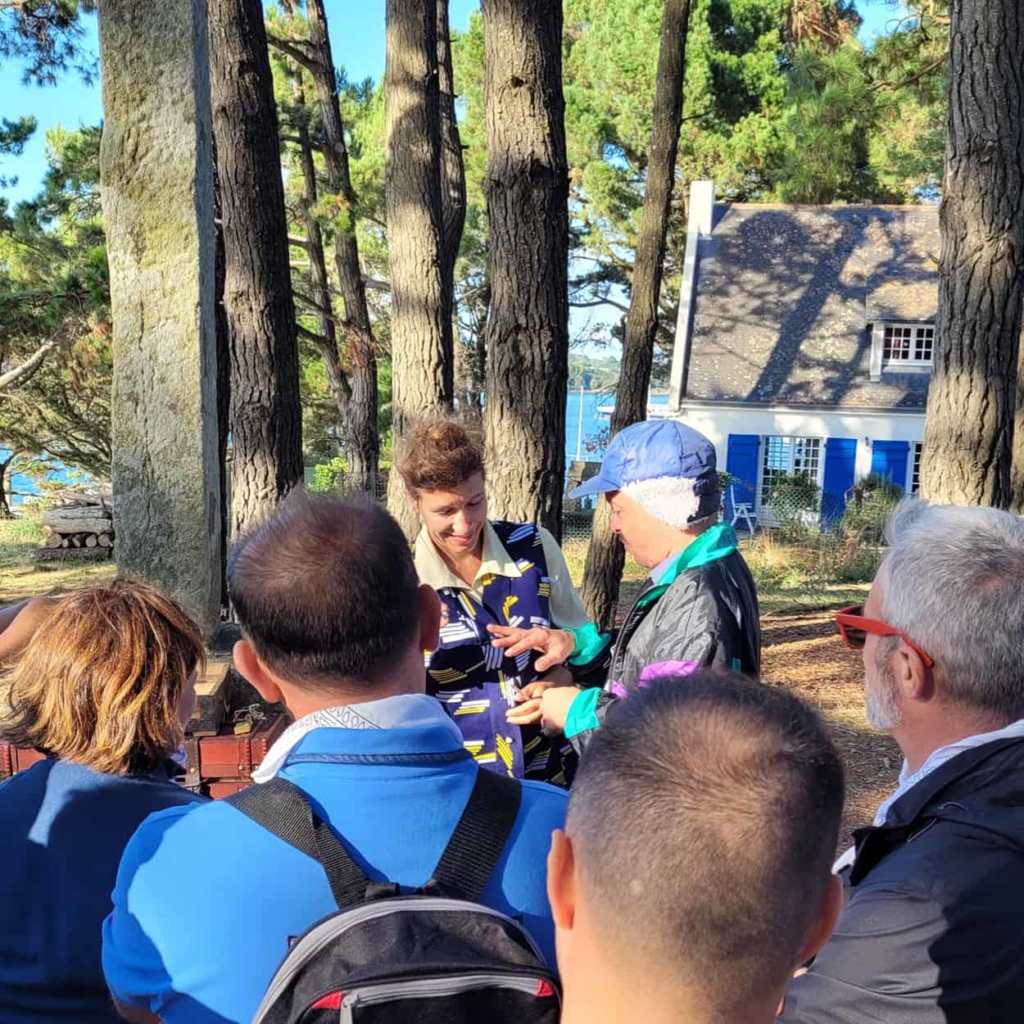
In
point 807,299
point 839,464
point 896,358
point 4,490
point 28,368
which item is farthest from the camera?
point 4,490

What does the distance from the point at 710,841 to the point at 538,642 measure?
184 centimetres

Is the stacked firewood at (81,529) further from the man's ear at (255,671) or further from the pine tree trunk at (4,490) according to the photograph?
the man's ear at (255,671)

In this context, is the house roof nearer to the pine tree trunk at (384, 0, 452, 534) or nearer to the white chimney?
the white chimney

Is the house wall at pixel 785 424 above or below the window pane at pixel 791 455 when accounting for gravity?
above

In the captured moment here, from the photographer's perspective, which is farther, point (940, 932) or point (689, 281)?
point (689, 281)

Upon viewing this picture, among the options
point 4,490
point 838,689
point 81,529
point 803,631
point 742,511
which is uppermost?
point 838,689

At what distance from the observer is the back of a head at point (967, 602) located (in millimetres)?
1809

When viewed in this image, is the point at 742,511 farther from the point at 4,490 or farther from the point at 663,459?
the point at 663,459

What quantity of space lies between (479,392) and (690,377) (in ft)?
17.6

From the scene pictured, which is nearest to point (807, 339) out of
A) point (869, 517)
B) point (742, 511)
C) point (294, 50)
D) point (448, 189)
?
point (742, 511)

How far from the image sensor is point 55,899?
1.79 metres

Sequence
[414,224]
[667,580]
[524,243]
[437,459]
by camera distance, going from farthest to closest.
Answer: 1. [414,224]
2. [524,243]
3. [437,459]
4. [667,580]

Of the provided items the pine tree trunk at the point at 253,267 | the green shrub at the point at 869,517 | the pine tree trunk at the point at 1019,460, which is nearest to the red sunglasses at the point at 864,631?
the pine tree trunk at the point at 253,267

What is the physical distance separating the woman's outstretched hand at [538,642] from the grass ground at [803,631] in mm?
703
